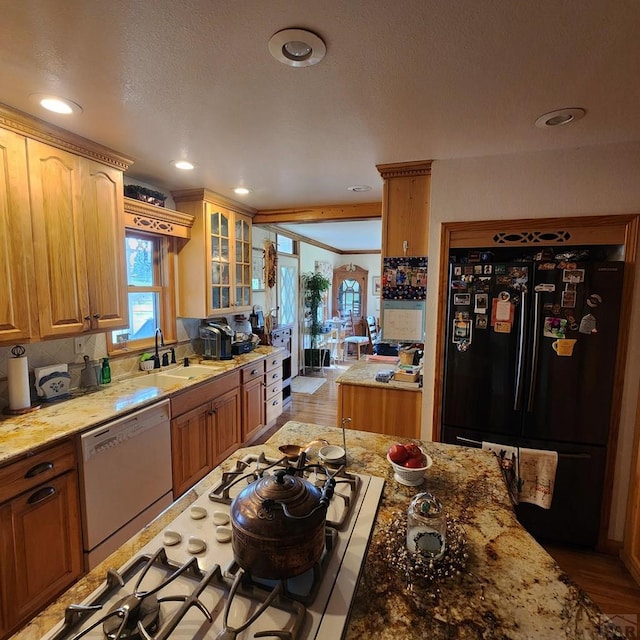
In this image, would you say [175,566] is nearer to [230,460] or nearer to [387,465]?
[230,460]

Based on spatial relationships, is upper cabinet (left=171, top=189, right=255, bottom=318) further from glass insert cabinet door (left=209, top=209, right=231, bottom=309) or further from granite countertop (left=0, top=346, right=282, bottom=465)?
granite countertop (left=0, top=346, right=282, bottom=465)

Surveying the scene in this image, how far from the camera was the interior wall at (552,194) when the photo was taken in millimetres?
2002

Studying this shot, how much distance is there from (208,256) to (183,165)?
89cm

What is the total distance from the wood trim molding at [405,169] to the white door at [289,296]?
9.98 ft

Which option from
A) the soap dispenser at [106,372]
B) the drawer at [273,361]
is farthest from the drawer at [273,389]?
the soap dispenser at [106,372]

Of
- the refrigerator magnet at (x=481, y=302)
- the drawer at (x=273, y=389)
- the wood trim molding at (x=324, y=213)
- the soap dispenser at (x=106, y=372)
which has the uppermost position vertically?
the wood trim molding at (x=324, y=213)

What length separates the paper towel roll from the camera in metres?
1.88

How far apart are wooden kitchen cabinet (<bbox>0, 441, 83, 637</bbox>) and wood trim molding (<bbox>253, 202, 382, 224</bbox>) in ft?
9.09

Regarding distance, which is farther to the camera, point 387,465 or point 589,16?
point 387,465

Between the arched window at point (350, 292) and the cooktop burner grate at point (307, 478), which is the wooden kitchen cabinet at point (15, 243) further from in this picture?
the arched window at point (350, 292)

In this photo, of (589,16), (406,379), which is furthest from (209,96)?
(406,379)

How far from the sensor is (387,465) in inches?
57.1

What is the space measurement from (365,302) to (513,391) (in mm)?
6961

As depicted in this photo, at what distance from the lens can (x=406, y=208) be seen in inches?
97.3
